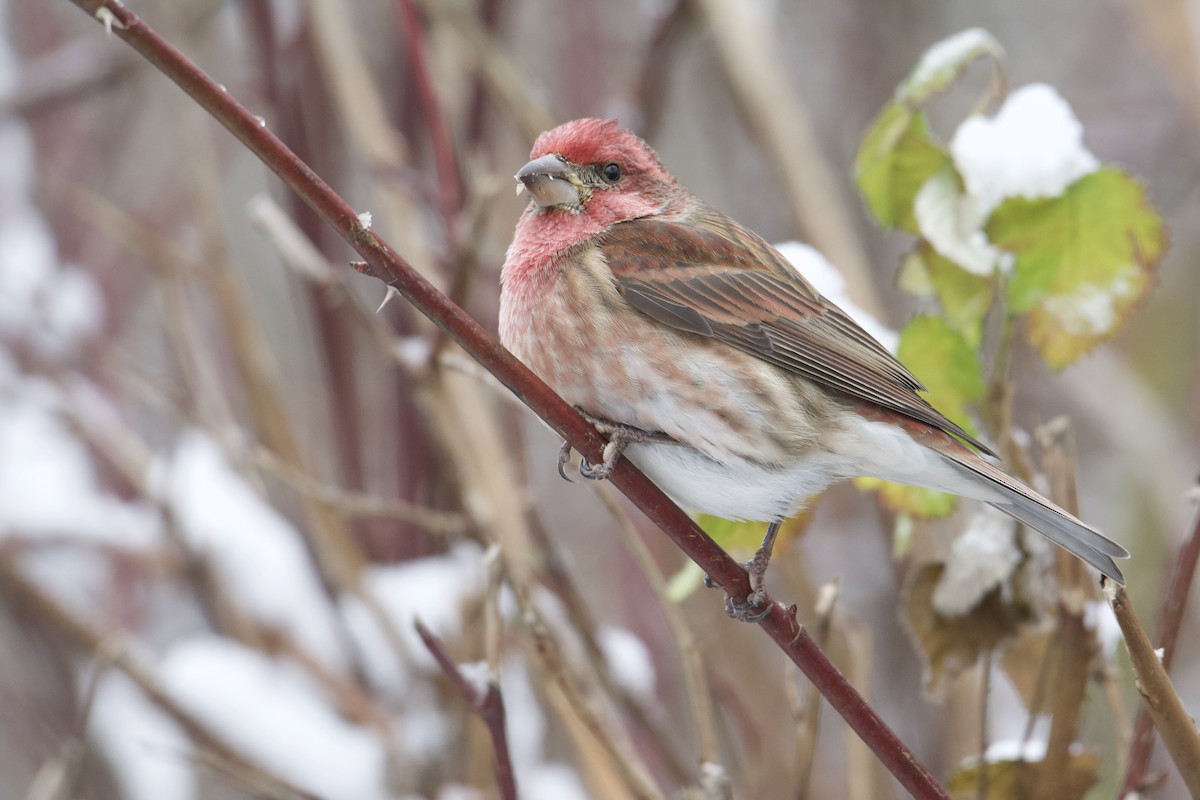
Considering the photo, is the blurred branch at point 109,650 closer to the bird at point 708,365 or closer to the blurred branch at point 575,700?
the blurred branch at point 575,700

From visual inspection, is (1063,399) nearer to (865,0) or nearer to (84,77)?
(865,0)

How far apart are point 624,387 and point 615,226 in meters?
0.54

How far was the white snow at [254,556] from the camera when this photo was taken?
11.7 ft

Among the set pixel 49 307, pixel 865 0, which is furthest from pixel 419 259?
pixel 865 0

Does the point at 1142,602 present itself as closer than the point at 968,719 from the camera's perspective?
No

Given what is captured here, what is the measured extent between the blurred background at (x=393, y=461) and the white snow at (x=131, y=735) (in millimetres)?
13

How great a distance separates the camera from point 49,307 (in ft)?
13.0

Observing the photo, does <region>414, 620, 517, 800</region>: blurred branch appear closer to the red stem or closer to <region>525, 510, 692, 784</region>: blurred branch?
<region>525, 510, 692, 784</region>: blurred branch

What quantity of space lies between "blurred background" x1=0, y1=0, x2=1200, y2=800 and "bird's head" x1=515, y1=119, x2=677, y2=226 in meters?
0.14

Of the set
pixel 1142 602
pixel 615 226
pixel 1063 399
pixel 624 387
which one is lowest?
pixel 624 387

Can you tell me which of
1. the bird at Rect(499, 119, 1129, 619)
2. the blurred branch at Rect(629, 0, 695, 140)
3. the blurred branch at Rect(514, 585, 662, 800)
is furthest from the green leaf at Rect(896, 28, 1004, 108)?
the blurred branch at Rect(629, 0, 695, 140)

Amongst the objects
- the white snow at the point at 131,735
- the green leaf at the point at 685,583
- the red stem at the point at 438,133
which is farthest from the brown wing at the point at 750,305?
the white snow at the point at 131,735

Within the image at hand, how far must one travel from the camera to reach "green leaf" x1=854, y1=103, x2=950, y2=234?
2.31 meters

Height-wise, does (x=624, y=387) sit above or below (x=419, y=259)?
below
